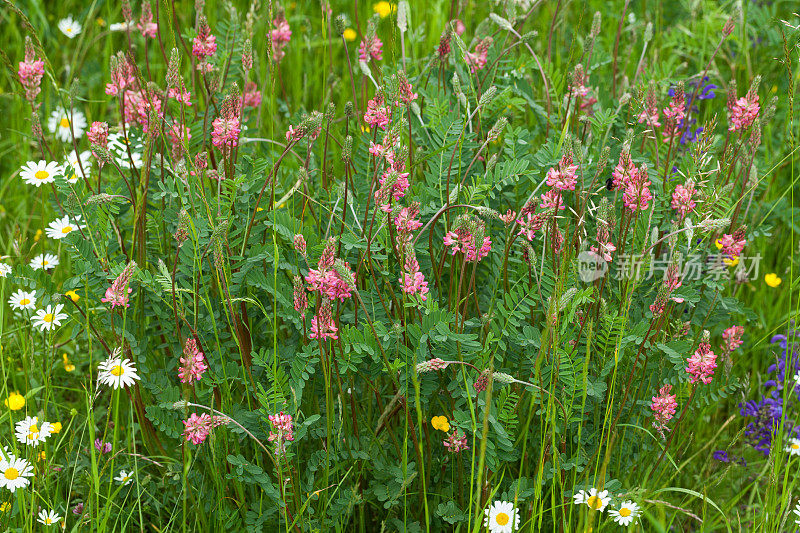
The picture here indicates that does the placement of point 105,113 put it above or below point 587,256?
above

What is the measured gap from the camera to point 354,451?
1.76m

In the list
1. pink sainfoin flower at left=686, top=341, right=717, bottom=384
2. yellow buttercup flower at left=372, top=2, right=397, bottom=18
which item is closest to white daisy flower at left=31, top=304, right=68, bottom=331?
pink sainfoin flower at left=686, top=341, right=717, bottom=384

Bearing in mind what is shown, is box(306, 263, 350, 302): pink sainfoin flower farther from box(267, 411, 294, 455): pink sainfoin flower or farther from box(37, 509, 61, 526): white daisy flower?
box(37, 509, 61, 526): white daisy flower

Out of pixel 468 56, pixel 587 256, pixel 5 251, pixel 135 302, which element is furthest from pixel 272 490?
pixel 5 251

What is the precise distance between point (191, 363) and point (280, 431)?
0.28 m

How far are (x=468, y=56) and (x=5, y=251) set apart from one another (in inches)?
76.6

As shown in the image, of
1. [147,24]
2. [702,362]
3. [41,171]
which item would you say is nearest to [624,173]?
[702,362]

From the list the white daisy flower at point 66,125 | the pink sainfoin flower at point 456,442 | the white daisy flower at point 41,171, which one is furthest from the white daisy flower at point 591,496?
the white daisy flower at point 66,125

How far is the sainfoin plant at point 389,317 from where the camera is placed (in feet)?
5.30

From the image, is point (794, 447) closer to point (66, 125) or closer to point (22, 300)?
point (22, 300)

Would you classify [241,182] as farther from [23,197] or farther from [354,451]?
[23,197]

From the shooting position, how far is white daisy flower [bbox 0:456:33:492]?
171 centimetres

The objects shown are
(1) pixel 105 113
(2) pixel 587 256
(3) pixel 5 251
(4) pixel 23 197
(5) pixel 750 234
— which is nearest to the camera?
(2) pixel 587 256

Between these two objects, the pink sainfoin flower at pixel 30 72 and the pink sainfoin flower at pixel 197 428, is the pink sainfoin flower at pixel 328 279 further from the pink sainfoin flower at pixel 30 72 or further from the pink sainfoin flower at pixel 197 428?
the pink sainfoin flower at pixel 30 72
